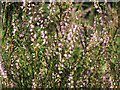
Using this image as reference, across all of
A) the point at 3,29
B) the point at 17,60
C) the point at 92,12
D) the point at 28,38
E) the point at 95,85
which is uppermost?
the point at 92,12

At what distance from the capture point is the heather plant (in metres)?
1.84

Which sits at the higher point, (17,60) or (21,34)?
(21,34)

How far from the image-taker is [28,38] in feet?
6.18

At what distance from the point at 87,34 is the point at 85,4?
1.36ft

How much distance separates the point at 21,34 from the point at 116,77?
4.51ft

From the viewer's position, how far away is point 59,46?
1.86m

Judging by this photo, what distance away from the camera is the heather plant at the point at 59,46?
6.04 feet

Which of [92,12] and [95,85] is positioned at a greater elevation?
[92,12]

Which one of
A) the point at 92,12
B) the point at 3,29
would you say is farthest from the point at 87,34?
the point at 3,29

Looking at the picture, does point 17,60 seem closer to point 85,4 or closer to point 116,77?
point 85,4

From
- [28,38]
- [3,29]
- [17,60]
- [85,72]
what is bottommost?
[85,72]

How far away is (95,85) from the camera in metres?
1.89

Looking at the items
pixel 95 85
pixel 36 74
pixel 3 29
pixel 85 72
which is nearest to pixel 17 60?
pixel 36 74

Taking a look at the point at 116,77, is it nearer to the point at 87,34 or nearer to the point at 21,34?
the point at 87,34
